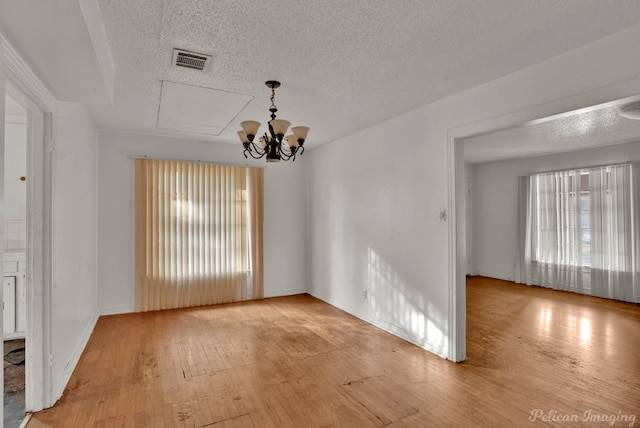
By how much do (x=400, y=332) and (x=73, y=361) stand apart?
135 inches

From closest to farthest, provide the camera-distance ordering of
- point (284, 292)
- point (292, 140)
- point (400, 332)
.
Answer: point (292, 140) < point (400, 332) < point (284, 292)

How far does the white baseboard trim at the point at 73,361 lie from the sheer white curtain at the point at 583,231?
25.7ft

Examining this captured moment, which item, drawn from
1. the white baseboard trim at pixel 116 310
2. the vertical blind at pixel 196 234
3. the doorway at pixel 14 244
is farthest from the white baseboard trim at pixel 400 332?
the doorway at pixel 14 244

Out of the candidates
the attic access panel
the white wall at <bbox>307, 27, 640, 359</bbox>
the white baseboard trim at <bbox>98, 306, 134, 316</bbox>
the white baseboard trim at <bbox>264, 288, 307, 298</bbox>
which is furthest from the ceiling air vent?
the white baseboard trim at <bbox>264, 288, 307, 298</bbox>

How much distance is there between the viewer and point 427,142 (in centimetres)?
361

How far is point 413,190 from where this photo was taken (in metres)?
3.80

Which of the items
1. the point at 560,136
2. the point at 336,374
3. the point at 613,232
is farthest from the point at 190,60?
the point at 613,232

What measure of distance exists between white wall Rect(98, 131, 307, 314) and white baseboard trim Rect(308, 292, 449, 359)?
1.42 meters

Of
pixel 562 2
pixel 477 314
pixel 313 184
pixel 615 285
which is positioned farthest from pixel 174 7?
pixel 615 285

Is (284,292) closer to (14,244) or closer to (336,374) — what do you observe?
(336,374)

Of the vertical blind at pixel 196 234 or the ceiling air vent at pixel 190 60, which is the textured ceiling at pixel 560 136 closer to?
the ceiling air vent at pixel 190 60

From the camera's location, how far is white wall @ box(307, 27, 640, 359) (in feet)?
7.79

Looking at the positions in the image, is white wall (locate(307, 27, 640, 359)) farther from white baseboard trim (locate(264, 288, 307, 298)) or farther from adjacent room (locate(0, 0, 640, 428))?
white baseboard trim (locate(264, 288, 307, 298))

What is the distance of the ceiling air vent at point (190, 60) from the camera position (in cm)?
250
